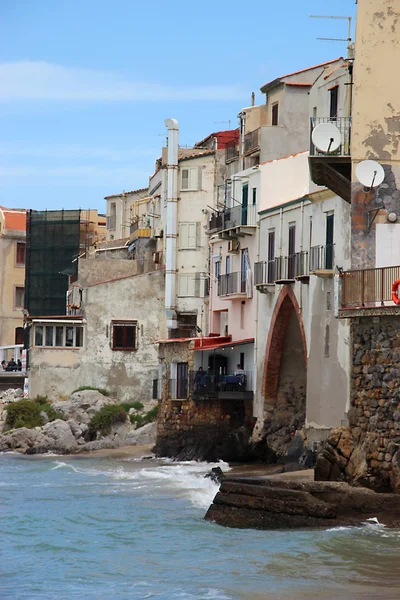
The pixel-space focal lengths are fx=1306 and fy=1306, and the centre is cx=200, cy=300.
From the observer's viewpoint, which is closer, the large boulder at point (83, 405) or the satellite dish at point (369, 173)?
the satellite dish at point (369, 173)

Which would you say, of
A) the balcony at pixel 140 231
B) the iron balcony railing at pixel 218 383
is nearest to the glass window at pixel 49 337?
the balcony at pixel 140 231

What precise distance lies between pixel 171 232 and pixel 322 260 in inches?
933

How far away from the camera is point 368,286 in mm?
26500

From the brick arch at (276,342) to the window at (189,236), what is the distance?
1753 cm

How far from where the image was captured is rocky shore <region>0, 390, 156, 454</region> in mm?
54594

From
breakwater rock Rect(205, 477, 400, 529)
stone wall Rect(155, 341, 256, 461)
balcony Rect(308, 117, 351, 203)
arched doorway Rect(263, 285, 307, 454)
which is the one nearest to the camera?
breakwater rock Rect(205, 477, 400, 529)

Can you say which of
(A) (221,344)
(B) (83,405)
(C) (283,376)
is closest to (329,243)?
(C) (283,376)

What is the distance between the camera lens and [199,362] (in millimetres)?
49969

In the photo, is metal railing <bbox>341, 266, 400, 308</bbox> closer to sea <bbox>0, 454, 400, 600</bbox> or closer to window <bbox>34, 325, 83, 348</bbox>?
sea <bbox>0, 454, 400, 600</bbox>

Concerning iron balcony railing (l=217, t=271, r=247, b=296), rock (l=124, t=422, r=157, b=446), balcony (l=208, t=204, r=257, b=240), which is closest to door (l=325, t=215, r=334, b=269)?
balcony (l=208, t=204, r=257, b=240)

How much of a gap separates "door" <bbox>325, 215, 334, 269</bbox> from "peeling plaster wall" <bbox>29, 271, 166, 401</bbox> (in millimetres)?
25003

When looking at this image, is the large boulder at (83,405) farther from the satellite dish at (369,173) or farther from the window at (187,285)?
the satellite dish at (369,173)

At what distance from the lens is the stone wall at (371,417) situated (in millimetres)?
24609

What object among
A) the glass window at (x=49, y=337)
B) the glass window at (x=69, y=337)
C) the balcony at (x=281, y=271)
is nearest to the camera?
the balcony at (x=281, y=271)
